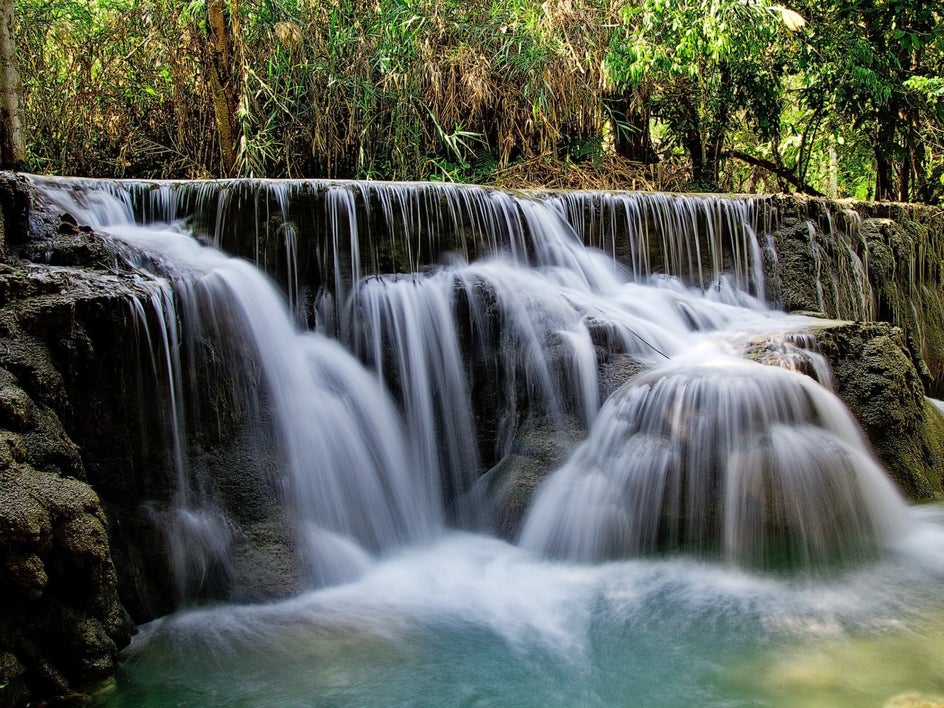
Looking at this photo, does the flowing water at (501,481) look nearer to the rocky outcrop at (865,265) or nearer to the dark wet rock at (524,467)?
the dark wet rock at (524,467)

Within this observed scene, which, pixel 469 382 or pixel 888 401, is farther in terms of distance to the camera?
pixel 469 382

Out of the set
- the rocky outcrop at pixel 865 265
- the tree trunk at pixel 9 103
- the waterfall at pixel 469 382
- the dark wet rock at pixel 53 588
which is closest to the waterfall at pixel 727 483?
the waterfall at pixel 469 382

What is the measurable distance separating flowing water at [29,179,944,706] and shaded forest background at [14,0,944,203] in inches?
100

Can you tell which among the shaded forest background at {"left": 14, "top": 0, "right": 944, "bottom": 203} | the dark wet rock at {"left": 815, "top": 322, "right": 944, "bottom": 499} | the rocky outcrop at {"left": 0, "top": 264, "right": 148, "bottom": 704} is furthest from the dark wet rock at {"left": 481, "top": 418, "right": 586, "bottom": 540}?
the shaded forest background at {"left": 14, "top": 0, "right": 944, "bottom": 203}

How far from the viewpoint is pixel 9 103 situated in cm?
591

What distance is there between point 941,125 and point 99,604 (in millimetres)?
11211

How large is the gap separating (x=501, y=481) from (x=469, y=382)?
77 cm

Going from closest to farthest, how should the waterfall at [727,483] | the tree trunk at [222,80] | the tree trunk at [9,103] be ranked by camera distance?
the waterfall at [727,483] → the tree trunk at [9,103] → the tree trunk at [222,80]

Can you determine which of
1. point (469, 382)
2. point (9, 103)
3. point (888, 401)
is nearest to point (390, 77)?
point (9, 103)

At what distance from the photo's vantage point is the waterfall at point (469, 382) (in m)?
4.15

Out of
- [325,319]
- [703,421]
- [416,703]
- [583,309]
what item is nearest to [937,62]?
[583,309]

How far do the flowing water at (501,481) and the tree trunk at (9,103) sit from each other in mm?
1502

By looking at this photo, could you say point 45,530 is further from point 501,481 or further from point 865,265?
point 865,265

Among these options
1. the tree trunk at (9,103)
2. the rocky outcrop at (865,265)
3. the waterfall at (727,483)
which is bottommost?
the waterfall at (727,483)
